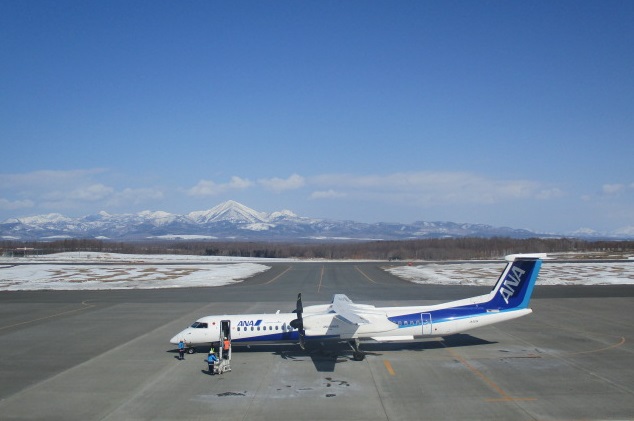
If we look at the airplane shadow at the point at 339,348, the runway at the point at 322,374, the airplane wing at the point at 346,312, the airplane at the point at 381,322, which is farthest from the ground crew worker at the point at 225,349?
the airplane wing at the point at 346,312

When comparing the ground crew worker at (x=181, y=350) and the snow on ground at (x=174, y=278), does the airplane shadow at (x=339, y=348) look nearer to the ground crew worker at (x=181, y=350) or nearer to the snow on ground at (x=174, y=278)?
the ground crew worker at (x=181, y=350)

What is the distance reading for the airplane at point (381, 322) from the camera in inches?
1107

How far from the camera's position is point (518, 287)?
98.1 feet

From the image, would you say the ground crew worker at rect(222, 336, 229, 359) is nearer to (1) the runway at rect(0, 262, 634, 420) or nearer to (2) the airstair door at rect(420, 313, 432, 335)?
(1) the runway at rect(0, 262, 634, 420)

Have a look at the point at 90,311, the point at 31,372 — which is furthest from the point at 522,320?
the point at 90,311

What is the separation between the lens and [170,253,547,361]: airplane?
92.3ft

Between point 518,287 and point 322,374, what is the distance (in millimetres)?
13454

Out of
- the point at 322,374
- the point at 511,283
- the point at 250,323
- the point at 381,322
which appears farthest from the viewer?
the point at 511,283

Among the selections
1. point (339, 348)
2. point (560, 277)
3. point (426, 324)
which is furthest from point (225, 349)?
point (560, 277)

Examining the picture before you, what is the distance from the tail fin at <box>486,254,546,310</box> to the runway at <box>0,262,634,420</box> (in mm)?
2547

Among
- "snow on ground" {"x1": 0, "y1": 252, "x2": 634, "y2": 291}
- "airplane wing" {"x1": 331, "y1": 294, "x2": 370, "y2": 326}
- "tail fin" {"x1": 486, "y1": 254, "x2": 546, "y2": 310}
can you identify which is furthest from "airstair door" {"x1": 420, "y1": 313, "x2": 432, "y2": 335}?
"snow on ground" {"x1": 0, "y1": 252, "x2": 634, "y2": 291}

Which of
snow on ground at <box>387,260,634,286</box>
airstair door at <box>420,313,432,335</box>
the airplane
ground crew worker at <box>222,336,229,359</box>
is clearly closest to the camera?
ground crew worker at <box>222,336,229,359</box>

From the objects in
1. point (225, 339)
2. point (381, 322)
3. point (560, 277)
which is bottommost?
point (225, 339)

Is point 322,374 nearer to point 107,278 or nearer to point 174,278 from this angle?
point 174,278
